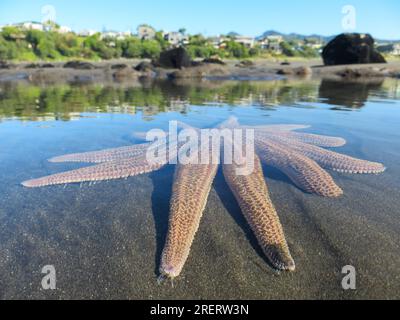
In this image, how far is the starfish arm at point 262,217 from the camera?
8.16 feet

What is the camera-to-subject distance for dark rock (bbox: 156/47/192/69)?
1462 inches

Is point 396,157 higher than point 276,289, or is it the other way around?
point 396,157

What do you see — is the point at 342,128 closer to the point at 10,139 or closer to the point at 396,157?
the point at 396,157

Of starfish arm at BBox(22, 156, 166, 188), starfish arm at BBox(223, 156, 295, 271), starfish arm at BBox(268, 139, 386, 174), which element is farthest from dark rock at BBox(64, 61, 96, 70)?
starfish arm at BBox(223, 156, 295, 271)

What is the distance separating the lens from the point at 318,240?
2.96 metres

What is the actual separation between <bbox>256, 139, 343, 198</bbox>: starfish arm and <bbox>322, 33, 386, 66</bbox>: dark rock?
42.6 metres

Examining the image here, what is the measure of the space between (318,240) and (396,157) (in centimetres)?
304

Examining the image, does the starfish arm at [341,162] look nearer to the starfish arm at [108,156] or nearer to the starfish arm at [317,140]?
the starfish arm at [317,140]

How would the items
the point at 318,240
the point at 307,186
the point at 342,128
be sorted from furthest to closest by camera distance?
the point at 342,128 → the point at 307,186 → the point at 318,240

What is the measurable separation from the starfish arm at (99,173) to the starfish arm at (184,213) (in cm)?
56
